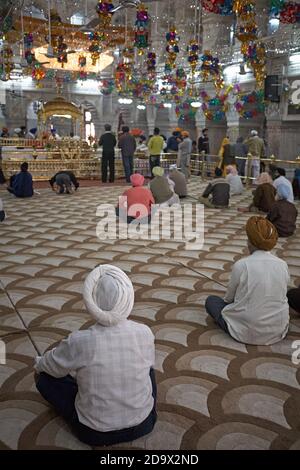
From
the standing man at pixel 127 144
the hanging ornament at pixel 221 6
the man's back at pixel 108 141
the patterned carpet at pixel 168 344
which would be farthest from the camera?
the standing man at pixel 127 144

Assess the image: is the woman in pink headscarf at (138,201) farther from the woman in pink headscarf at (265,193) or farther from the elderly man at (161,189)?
the woman in pink headscarf at (265,193)

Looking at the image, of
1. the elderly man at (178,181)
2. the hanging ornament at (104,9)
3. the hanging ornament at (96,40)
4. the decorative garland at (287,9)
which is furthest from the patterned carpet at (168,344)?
the hanging ornament at (96,40)

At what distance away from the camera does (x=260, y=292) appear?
2506mm

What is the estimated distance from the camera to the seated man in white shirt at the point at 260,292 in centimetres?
251

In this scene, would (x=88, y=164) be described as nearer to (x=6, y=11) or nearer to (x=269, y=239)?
(x=6, y=11)

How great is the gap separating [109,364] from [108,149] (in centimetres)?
946

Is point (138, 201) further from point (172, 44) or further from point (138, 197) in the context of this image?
point (172, 44)

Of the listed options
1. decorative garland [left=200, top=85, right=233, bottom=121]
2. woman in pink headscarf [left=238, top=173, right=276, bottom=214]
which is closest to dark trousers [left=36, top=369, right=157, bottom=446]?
woman in pink headscarf [left=238, top=173, right=276, bottom=214]

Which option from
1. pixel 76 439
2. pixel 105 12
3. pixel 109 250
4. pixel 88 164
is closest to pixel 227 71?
pixel 88 164

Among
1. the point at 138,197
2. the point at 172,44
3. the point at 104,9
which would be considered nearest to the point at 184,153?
the point at 172,44

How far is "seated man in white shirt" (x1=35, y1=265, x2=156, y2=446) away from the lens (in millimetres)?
1624

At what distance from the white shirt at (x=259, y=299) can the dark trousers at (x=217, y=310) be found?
92 mm

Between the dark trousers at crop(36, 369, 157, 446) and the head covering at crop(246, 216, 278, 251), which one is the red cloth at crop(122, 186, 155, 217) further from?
the dark trousers at crop(36, 369, 157, 446)
